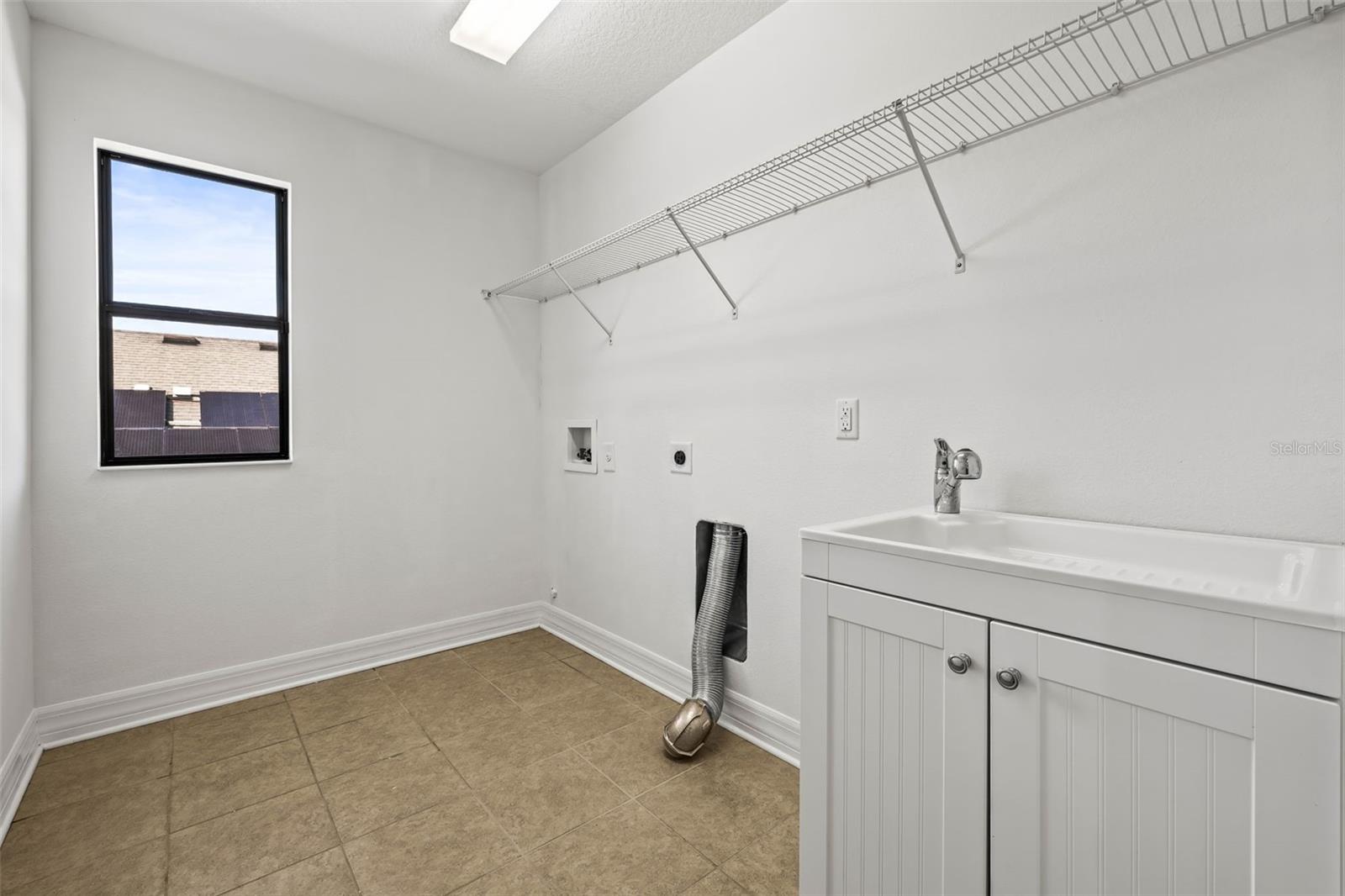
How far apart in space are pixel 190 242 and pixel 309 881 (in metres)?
2.33

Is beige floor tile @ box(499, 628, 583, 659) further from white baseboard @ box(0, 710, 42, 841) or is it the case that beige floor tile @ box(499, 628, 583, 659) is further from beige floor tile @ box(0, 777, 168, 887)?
white baseboard @ box(0, 710, 42, 841)

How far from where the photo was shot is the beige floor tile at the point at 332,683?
2510 mm

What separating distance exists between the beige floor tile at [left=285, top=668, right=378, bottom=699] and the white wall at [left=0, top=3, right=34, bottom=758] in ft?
2.56

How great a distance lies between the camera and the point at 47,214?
6.82 ft

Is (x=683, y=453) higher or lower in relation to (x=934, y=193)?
lower

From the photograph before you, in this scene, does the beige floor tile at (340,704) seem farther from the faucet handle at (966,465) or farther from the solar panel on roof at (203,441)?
the faucet handle at (966,465)

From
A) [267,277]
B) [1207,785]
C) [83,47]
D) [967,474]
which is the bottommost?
[1207,785]

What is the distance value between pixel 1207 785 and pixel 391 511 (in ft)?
9.51

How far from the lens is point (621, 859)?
1.52m

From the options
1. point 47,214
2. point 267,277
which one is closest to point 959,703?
point 267,277

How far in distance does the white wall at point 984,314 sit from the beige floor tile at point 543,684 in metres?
0.34

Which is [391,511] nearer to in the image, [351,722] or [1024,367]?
[351,722]

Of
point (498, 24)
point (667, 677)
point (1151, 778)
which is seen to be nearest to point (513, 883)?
point (667, 677)

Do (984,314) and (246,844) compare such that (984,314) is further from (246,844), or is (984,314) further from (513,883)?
A: (246,844)
